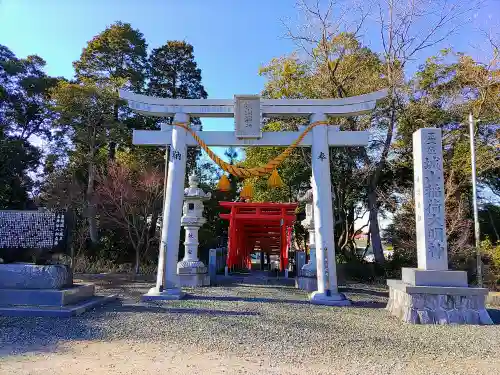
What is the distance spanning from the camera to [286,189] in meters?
20.3

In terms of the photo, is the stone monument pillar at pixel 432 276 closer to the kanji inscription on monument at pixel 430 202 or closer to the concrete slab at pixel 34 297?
the kanji inscription on monument at pixel 430 202

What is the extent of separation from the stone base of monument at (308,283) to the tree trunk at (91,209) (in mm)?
9426

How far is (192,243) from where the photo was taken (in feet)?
37.1

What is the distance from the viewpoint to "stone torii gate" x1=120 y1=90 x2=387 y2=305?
27.7ft

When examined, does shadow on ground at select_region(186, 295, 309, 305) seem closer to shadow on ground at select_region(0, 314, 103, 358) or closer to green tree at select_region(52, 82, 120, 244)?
shadow on ground at select_region(0, 314, 103, 358)

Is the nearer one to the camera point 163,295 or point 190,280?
point 163,295

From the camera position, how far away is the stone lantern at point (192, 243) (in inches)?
424

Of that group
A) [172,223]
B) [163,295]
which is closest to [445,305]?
[163,295]

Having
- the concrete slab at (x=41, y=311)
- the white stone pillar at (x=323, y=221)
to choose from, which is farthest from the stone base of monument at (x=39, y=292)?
the white stone pillar at (x=323, y=221)

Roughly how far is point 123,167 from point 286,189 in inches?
329

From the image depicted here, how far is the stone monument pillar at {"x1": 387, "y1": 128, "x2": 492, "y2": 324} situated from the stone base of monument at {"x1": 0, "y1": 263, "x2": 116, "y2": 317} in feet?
17.8

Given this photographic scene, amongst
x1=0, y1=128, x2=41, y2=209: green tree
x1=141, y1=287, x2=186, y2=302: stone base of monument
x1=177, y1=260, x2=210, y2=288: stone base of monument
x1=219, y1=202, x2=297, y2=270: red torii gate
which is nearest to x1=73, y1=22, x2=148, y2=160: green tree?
x1=0, y1=128, x2=41, y2=209: green tree

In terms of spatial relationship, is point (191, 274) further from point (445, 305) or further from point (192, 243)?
point (445, 305)

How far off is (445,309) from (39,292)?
6610 mm
